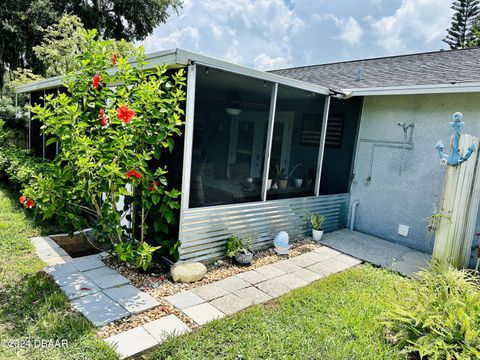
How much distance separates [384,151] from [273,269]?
3242 millimetres

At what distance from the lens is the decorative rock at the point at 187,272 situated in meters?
3.93

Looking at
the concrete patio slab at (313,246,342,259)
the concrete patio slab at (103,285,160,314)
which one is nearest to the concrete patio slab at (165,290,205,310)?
the concrete patio slab at (103,285,160,314)

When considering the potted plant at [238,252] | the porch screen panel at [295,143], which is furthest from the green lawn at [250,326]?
the porch screen panel at [295,143]

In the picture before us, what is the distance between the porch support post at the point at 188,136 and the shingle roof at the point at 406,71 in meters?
3.66

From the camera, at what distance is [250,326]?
310cm

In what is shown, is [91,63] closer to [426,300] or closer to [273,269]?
[273,269]

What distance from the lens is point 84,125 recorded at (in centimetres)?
356

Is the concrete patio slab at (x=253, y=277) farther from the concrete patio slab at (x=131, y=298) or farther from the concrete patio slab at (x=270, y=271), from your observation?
the concrete patio slab at (x=131, y=298)

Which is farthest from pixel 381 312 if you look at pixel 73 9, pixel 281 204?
pixel 73 9

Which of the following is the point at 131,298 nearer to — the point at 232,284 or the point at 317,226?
the point at 232,284

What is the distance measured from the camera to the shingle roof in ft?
18.0

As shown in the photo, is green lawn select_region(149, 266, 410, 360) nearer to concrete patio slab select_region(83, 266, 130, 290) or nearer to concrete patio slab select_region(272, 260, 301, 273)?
concrete patio slab select_region(272, 260, 301, 273)

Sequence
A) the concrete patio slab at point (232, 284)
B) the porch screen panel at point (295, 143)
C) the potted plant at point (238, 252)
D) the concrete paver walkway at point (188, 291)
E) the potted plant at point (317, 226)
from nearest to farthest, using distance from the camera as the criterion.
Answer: the concrete paver walkway at point (188, 291) → the concrete patio slab at point (232, 284) → the potted plant at point (238, 252) → the porch screen panel at point (295, 143) → the potted plant at point (317, 226)

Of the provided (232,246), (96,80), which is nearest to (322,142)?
(232,246)
